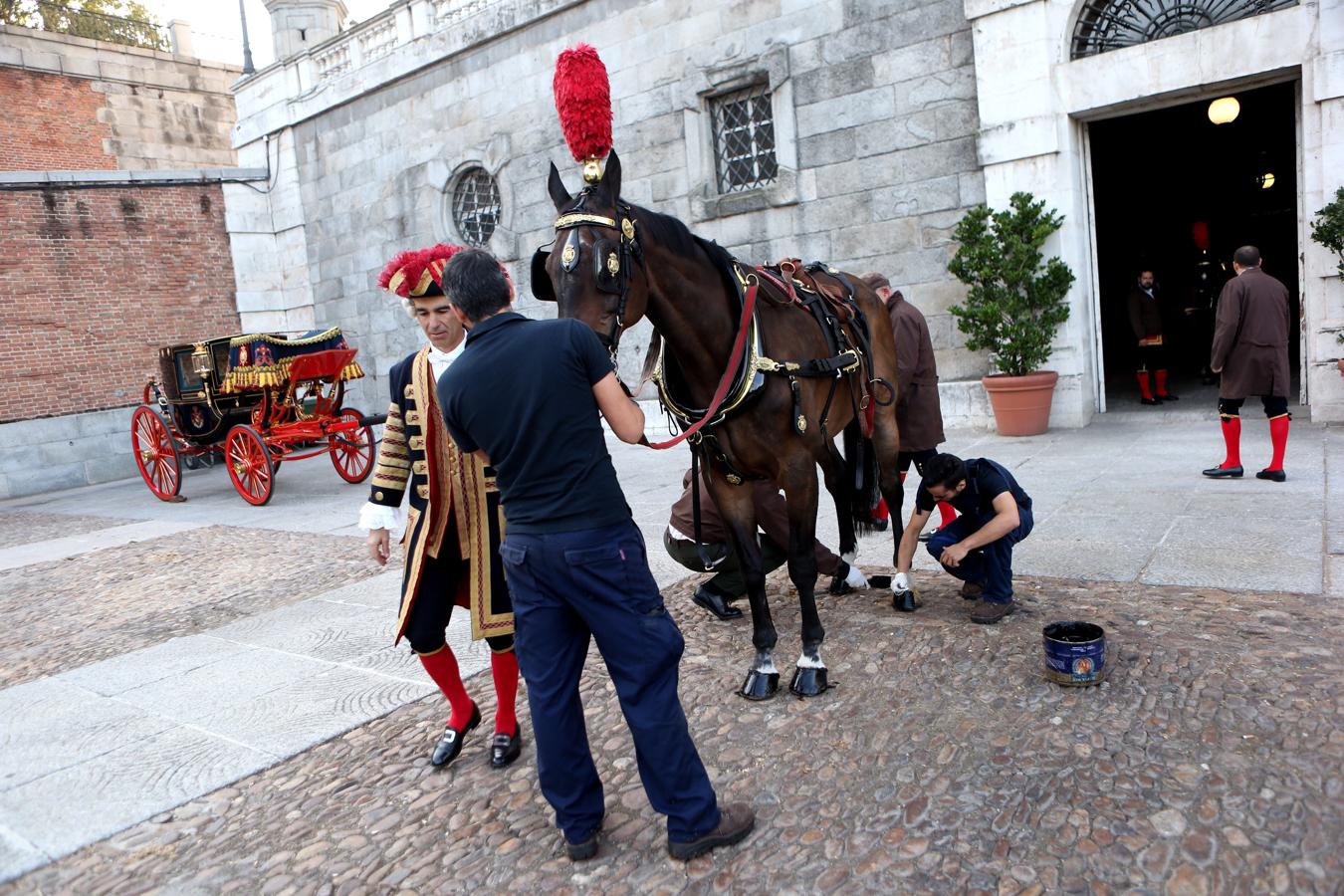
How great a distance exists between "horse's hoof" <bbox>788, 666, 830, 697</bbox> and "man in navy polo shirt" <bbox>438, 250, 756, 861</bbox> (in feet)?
3.25

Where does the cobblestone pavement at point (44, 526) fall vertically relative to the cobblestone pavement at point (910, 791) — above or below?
above

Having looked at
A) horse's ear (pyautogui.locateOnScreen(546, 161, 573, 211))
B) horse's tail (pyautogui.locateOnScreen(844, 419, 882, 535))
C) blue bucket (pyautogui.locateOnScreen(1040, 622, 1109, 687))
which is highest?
horse's ear (pyautogui.locateOnScreen(546, 161, 573, 211))

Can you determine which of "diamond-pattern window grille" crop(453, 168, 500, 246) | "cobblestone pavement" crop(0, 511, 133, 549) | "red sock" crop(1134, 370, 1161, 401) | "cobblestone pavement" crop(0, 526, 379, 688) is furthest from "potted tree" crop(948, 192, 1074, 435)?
"cobblestone pavement" crop(0, 511, 133, 549)

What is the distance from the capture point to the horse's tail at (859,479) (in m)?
4.76

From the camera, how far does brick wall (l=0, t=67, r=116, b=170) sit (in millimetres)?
19594

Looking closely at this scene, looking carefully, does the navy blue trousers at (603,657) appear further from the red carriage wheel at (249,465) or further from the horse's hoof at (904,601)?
the red carriage wheel at (249,465)

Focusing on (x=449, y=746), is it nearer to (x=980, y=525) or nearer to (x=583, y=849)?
(x=583, y=849)

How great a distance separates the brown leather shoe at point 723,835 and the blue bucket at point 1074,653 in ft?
4.53

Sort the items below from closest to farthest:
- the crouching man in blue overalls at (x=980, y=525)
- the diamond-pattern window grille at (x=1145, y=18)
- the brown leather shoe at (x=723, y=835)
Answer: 1. the brown leather shoe at (x=723, y=835)
2. the crouching man in blue overalls at (x=980, y=525)
3. the diamond-pattern window grille at (x=1145, y=18)

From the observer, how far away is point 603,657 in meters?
2.59

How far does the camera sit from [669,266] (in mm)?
3477

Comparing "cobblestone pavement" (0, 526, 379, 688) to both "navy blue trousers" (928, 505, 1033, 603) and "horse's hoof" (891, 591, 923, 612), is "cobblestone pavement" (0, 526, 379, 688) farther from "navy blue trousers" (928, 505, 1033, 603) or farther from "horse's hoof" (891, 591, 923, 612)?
"navy blue trousers" (928, 505, 1033, 603)


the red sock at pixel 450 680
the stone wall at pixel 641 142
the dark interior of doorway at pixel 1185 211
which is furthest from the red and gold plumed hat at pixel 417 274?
the dark interior of doorway at pixel 1185 211

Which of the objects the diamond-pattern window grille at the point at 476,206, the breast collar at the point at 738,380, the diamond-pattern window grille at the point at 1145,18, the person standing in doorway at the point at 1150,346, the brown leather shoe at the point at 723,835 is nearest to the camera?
the brown leather shoe at the point at 723,835
